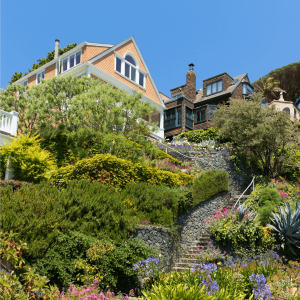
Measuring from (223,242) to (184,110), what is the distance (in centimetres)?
2090

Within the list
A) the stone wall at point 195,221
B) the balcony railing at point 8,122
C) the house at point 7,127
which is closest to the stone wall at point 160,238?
the stone wall at point 195,221

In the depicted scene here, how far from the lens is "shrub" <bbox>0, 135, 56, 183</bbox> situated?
12.0 m

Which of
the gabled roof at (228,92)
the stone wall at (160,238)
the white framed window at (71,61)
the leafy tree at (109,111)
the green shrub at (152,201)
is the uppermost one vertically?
the gabled roof at (228,92)

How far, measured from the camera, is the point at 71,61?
945 inches

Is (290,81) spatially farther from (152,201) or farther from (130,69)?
(152,201)

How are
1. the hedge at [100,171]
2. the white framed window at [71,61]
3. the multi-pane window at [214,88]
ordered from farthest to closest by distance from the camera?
the multi-pane window at [214,88], the white framed window at [71,61], the hedge at [100,171]

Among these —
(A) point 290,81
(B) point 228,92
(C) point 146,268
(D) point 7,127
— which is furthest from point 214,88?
(C) point 146,268

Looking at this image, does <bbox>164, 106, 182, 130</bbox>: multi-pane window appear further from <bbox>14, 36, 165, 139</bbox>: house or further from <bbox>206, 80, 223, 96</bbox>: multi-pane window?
<bbox>206, 80, 223, 96</bbox>: multi-pane window

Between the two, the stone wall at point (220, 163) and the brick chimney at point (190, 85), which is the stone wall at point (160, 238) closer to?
the stone wall at point (220, 163)

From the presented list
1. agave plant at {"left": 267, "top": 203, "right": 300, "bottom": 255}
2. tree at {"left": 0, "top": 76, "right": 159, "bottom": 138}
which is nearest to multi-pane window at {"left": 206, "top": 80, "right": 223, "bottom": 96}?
tree at {"left": 0, "top": 76, "right": 159, "bottom": 138}

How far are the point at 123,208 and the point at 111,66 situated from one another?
1636 centimetres

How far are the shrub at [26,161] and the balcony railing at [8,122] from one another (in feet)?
6.18

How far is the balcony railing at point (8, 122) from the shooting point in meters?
13.9

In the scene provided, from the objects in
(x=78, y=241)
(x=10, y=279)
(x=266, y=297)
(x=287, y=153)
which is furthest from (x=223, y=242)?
(x=287, y=153)
